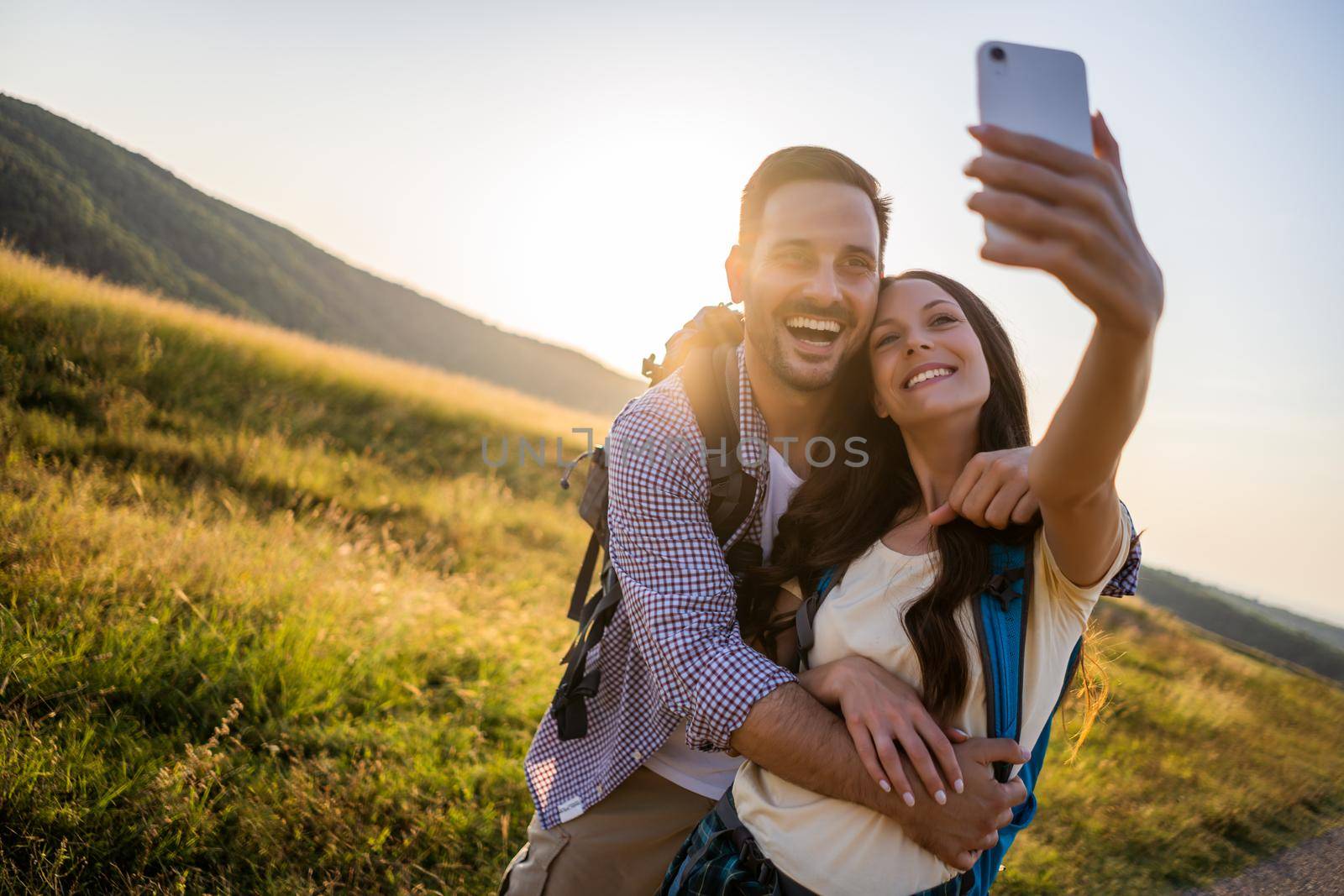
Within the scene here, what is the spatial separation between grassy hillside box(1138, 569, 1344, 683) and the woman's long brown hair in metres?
18.8

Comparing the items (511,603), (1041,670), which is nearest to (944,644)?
(1041,670)

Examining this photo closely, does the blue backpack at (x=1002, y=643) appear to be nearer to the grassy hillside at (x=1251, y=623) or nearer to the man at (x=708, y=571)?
the man at (x=708, y=571)

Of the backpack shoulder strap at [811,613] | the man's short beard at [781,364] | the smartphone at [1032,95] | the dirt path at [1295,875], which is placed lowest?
the dirt path at [1295,875]

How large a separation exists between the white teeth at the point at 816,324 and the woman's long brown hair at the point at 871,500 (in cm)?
16

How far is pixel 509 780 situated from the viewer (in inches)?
147

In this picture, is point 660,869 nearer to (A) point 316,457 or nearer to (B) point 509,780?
(B) point 509,780

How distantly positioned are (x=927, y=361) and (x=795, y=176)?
3.30ft

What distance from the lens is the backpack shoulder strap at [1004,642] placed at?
177cm

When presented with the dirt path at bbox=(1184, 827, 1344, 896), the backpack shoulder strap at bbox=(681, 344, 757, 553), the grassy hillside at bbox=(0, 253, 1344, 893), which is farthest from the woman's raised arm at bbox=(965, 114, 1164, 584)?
the dirt path at bbox=(1184, 827, 1344, 896)

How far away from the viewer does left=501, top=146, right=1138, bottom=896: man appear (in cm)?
188

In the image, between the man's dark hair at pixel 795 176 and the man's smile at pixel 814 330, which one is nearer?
the man's smile at pixel 814 330

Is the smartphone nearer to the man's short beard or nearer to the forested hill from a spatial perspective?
the man's short beard

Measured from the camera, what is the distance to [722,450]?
2373 millimetres

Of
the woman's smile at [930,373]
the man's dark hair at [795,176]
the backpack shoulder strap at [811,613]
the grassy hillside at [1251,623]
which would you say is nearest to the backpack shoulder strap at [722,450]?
the backpack shoulder strap at [811,613]
